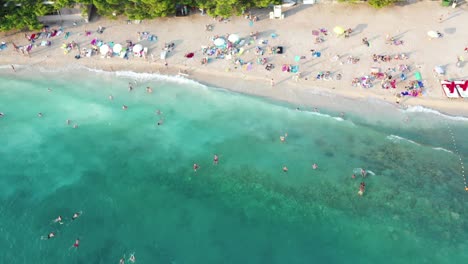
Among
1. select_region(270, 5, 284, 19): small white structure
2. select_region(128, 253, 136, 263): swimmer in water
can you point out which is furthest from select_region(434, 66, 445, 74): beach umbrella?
select_region(128, 253, 136, 263): swimmer in water

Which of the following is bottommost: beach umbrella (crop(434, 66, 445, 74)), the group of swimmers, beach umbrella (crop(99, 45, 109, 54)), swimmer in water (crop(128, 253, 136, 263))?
swimmer in water (crop(128, 253, 136, 263))

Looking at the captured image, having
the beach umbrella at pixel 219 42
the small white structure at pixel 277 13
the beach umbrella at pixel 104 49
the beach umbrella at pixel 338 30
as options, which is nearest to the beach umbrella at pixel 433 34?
the beach umbrella at pixel 338 30

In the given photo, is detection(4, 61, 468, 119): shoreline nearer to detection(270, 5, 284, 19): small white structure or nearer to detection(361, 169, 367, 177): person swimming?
detection(361, 169, 367, 177): person swimming

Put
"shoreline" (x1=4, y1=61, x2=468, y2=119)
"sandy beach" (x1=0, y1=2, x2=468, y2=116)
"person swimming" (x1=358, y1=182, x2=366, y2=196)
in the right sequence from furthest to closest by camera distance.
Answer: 1. "sandy beach" (x1=0, y1=2, x2=468, y2=116)
2. "shoreline" (x1=4, y1=61, x2=468, y2=119)
3. "person swimming" (x1=358, y1=182, x2=366, y2=196)

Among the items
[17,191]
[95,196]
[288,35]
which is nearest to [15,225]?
[17,191]

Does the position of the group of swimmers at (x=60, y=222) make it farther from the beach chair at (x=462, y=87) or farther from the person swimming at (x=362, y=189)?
the beach chair at (x=462, y=87)

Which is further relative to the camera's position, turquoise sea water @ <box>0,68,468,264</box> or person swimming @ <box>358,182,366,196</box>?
person swimming @ <box>358,182,366,196</box>
